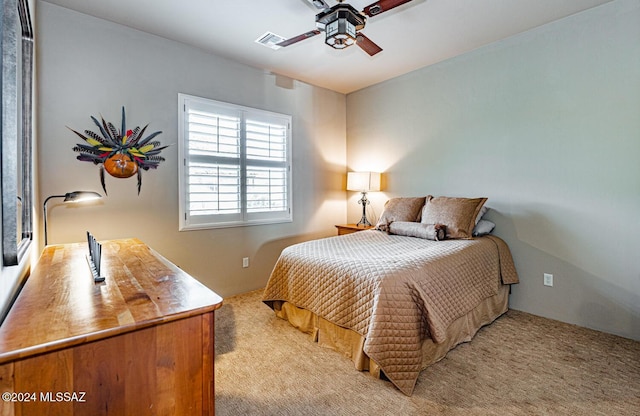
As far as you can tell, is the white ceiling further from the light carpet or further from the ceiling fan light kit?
the light carpet

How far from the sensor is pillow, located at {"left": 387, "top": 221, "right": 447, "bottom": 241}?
3023 millimetres

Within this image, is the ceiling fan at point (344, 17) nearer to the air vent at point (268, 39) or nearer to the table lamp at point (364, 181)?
the air vent at point (268, 39)

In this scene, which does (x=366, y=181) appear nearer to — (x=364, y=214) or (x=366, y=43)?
(x=364, y=214)

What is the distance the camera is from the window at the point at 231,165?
3.24 metres

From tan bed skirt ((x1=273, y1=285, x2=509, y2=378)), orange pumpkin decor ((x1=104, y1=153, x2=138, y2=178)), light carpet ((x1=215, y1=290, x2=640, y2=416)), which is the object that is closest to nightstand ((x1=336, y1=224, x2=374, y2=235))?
tan bed skirt ((x1=273, y1=285, x2=509, y2=378))

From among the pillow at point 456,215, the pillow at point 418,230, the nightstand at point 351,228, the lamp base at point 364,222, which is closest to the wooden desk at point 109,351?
the pillow at point 418,230

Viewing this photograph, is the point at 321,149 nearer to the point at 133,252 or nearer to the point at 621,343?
the point at 133,252

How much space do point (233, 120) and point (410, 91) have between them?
2.26 meters

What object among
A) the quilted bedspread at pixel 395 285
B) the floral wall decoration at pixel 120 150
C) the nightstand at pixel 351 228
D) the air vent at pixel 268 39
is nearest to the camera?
the quilted bedspread at pixel 395 285

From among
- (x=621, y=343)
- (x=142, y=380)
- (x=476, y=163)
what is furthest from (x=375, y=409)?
(x=476, y=163)

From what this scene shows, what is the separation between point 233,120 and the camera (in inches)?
139

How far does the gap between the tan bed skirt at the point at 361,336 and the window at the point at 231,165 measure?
130 cm

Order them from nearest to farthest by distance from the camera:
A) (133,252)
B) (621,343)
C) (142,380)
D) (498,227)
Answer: (142,380)
(133,252)
(621,343)
(498,227)

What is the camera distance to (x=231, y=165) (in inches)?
139
